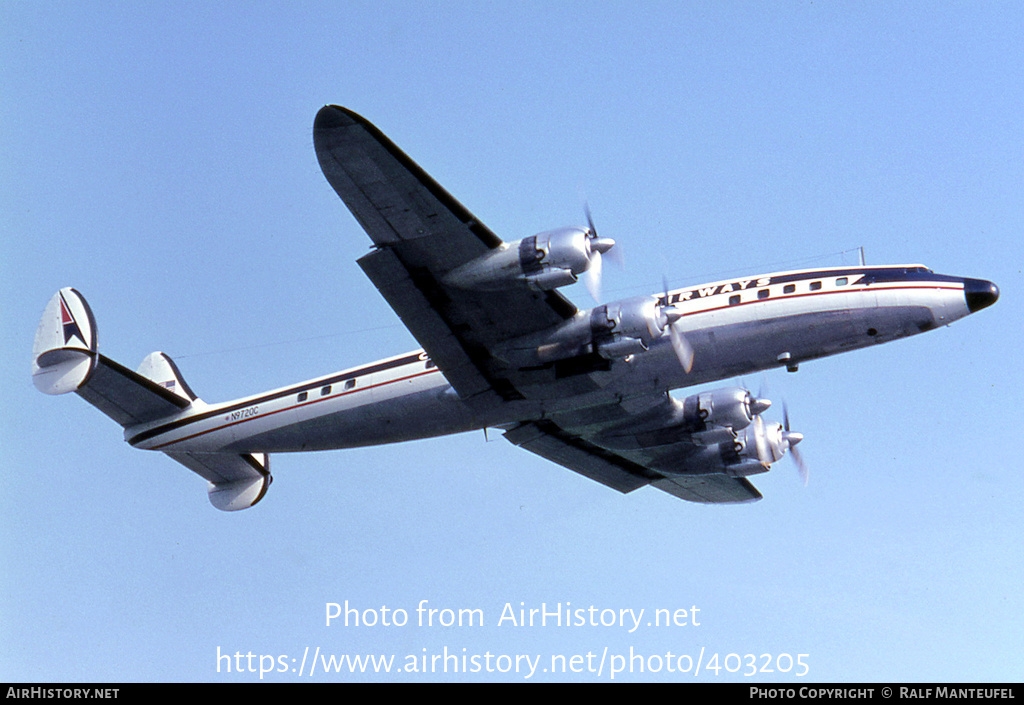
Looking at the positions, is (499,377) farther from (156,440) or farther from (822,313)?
(156,440)

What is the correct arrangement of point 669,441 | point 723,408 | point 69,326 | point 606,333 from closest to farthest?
point 606,333 → point 69,326 → point 723,408 → point 669,441

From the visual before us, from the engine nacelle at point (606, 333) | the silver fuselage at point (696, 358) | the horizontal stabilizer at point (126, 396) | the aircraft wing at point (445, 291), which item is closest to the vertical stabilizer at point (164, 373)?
the horizontal stabilizer at point (126, 396)

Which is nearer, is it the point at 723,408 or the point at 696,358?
the point at 696,358

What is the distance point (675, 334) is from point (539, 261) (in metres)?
3.84

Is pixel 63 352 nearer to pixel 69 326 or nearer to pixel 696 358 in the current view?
pixel 69 326

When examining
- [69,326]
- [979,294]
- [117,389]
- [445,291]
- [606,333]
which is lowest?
[606,333]

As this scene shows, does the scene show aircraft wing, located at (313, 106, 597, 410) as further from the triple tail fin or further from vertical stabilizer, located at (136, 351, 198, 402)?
vertical stabilizer, located at (136, 351, 198, 402)

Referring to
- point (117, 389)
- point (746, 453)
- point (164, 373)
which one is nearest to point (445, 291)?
point (117, 389)

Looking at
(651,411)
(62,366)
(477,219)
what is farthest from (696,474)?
(62,366)

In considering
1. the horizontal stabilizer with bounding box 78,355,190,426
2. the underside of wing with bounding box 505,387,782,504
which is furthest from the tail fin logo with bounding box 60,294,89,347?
Result: the underside of wing with bounding box 505,387,782,504

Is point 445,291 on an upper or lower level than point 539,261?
upper

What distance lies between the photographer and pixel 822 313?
74.6 ft

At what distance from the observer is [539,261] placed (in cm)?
2100
